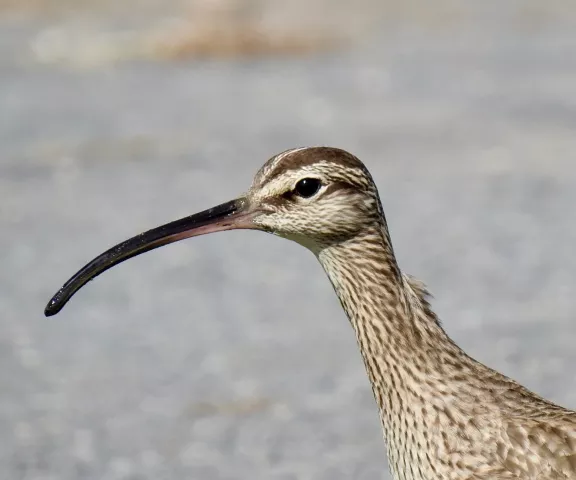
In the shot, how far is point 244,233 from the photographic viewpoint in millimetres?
13781

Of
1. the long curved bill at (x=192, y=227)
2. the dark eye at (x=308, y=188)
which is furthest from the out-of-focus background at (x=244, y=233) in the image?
the dark eye at (x=308, y=188)

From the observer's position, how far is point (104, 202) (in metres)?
14.6

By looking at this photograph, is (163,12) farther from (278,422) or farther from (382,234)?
(382,234)

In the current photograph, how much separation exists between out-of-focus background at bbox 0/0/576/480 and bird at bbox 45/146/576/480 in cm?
285

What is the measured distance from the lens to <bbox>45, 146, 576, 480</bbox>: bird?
18.0 ft

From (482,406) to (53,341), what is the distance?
5.80m

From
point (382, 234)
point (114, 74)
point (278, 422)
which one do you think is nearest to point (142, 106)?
point (114, 74)

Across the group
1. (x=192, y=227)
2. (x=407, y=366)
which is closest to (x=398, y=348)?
(x=407, y=366)

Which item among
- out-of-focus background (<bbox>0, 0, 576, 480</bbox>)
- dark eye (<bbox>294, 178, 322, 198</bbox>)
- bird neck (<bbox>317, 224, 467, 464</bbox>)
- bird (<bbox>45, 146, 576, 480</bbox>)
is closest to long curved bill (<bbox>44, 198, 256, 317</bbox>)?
bird (<bbox>45, 146, 576, 480</bbox>)

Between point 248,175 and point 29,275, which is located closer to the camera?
point 29,275

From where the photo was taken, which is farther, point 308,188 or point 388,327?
point 388,327

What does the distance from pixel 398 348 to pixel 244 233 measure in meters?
8.04

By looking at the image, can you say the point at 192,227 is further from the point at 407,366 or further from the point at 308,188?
the point at 407,366

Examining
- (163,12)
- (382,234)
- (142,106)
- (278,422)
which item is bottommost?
(382,234)
